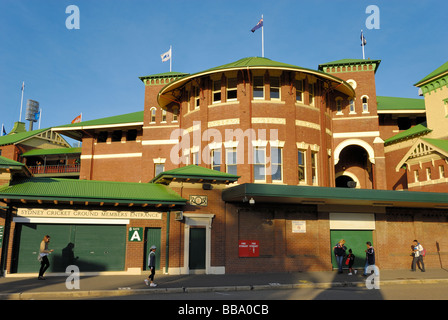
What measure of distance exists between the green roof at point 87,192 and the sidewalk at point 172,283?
136 inches

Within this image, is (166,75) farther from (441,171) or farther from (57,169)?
(441,171)

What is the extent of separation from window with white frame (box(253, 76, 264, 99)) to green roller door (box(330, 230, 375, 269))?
31.3 ft

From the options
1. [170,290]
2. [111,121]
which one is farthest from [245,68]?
[111,121]

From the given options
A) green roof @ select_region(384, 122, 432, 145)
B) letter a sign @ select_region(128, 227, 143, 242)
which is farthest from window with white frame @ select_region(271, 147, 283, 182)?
green roof @ select_region(384, 122, 432, 145)

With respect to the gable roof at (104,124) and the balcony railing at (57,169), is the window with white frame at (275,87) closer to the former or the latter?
the gable roof at (104,124)

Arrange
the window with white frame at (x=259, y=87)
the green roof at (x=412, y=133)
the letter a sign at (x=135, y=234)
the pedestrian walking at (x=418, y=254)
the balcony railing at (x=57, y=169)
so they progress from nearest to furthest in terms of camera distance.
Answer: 1. the letter a sign at (x=135, y=234)
2. the pedestrian walking at (x=418, y=254)
3. the window with white frame at (x=259, y=87)
4. the green roof at (x=412, y=133)
5. the balcony railing at (x=57, y=169)

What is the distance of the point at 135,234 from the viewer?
1998 cm

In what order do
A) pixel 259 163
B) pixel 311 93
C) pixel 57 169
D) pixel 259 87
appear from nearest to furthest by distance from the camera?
pixel 259 163 → pixel 259 87 → pixel 311 93 → pixel 57 169

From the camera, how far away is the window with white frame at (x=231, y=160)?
2509 centimetres

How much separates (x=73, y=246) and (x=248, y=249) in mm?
8571

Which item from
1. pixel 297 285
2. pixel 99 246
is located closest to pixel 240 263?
pixel 297 285

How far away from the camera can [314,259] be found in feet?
73.1

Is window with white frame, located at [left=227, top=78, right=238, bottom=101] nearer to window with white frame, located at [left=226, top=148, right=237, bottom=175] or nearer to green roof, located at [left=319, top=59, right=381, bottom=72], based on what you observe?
window with white frame, located at [left=226, top=148, right=237, bottom=175]

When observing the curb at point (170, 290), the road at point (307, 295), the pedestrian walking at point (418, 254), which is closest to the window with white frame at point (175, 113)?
the pedestrian walking at point (418, 254)
